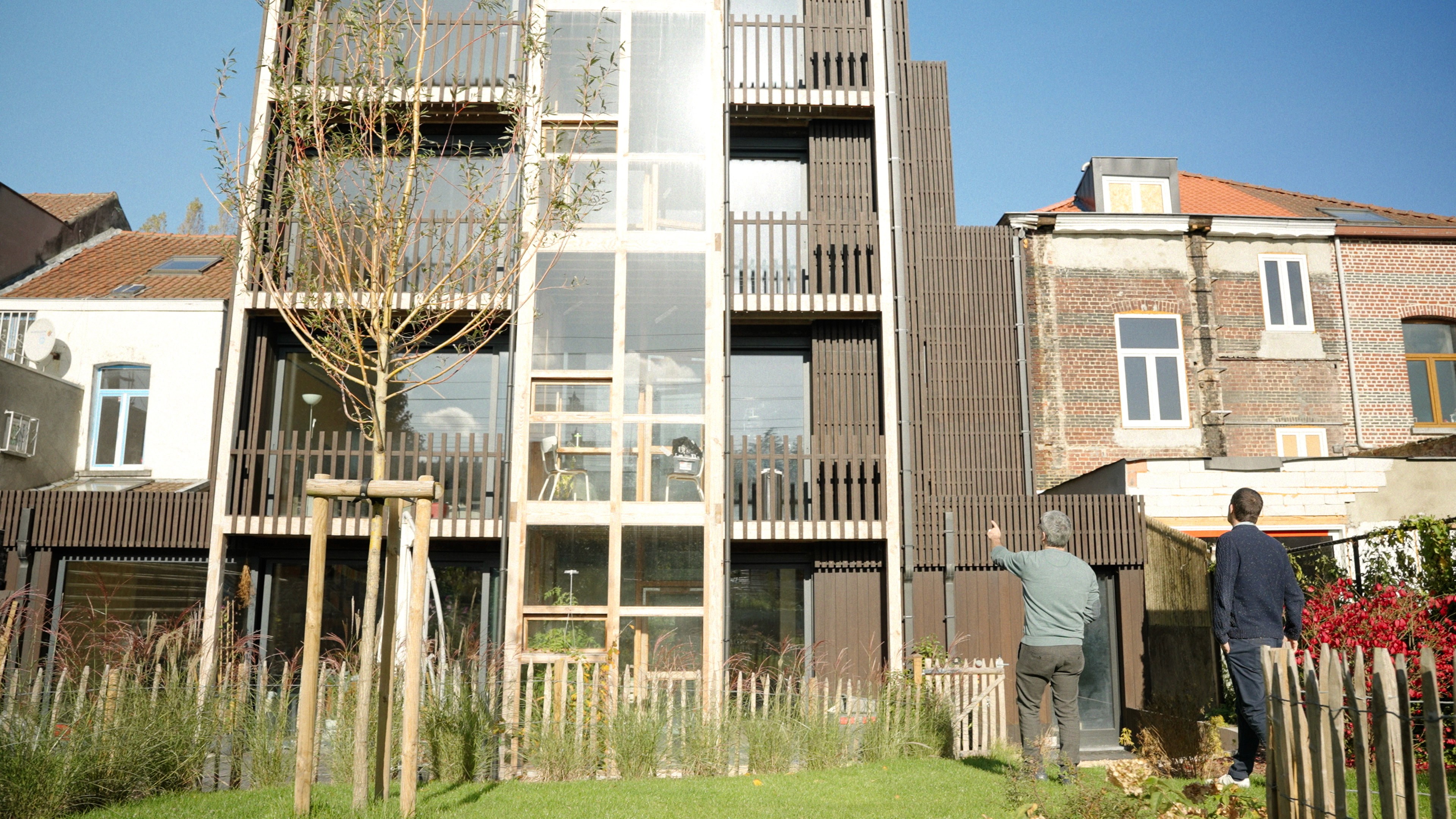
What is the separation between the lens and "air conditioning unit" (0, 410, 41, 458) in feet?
44.3

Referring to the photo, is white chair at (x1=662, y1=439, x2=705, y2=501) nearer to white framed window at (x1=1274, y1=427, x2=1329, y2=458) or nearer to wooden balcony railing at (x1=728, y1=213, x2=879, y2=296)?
wooden balcony railing at (x1=728, y1=213, x2=879, y2=296)

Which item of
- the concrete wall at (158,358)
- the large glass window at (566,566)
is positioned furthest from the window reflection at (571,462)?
the concrete wall at (158,358)

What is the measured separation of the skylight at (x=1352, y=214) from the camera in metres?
20.5

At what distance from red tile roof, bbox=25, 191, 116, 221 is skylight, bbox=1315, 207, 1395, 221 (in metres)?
24.6

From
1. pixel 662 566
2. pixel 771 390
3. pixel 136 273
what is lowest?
pixel 662 566

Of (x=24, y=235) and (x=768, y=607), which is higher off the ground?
(x=24, y=235)

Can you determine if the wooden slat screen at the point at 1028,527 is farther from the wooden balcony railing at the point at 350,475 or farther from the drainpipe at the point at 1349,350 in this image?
the drainpipe at the point at 1349,350

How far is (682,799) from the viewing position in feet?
23.0

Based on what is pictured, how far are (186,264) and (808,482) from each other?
1231cm

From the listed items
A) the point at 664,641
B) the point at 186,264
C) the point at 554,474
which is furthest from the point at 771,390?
the point at 186,264

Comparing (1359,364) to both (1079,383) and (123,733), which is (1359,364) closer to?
(1079,383)

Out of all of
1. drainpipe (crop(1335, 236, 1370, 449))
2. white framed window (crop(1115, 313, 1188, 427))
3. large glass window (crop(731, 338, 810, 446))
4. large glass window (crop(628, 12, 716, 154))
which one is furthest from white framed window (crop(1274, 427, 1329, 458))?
large glass window (crop(628, 12, 716, 154))

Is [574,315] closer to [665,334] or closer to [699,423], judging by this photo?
[665,334]

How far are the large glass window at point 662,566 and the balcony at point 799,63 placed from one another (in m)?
6.05
